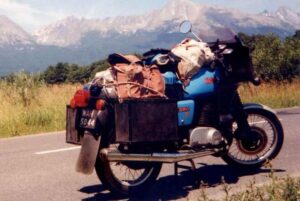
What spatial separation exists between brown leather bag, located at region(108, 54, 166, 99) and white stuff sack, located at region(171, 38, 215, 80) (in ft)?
1.26

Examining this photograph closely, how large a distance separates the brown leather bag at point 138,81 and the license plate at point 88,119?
1.11 ft

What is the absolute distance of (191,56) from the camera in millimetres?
5586

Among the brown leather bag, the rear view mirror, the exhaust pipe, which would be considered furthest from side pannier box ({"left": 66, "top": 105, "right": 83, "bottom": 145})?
the rear view mirror

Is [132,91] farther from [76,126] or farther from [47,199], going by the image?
[47,199]

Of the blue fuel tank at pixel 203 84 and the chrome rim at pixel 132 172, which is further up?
the blue fuel tank at pixel 203 84

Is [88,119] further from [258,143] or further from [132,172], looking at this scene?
[258,143]

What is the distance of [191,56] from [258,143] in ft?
5.11

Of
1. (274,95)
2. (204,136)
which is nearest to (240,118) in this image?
(204,136)

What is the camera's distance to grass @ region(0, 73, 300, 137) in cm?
1129

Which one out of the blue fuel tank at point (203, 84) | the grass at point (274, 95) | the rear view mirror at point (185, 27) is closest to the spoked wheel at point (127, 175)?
the blue fuel tank at point (203, 84)

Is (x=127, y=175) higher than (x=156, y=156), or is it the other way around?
(x=156, y=156)

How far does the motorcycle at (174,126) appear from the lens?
509 cm

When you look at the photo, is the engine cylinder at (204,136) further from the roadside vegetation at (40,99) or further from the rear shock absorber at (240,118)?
the roadside vegetation at (40,99)

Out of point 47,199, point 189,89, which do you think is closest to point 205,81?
point 189,89
